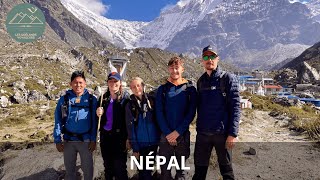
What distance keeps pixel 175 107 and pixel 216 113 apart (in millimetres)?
677

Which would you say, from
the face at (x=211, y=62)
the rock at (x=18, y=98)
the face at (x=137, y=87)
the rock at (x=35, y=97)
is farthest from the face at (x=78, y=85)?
the rock at (x=35, y=97)

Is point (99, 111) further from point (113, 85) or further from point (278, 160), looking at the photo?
point (278, 160)

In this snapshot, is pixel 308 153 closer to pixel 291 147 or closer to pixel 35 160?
pixel 291 147

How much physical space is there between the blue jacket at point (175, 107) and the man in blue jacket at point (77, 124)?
1.36 m

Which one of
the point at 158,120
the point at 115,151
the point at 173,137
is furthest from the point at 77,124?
the point at 173,137

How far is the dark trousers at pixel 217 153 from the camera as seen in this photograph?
17.6 ft

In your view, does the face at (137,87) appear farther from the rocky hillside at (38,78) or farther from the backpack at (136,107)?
the rocky hillside at (38,78)

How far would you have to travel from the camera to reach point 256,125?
18.3 m

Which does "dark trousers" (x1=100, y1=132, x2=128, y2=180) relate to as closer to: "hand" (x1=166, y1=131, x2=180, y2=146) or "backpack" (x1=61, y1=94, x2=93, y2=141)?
"backpack" (x1=61, y1=94, x2=93, y2=141)

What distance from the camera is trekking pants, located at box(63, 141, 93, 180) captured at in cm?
592

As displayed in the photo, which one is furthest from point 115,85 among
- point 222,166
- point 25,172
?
point 25,172

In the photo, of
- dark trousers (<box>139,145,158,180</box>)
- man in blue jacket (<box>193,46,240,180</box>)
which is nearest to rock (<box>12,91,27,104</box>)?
dark trousers (<box>139,145,158,180</box>)

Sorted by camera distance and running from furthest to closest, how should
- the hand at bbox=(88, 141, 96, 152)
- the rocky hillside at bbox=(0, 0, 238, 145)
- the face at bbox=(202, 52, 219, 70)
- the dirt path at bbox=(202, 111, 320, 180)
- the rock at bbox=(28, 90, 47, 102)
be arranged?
the rock at bbox=(28, 90, 47, 102)
the rocky hillside at bbox=(0, 0, 238, 145)
the dirt path at bbox=(202, 111, 320, 180)
the hand at bbox=(88, 141, 96, 152)
the face at bbox=(202, 52, 219, 70)

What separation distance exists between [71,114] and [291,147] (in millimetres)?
8509
